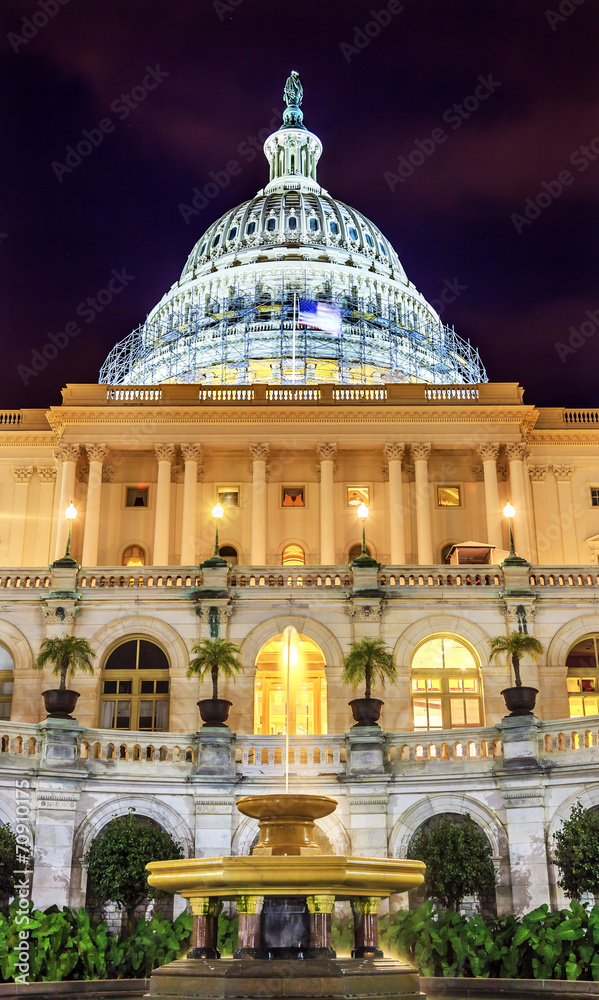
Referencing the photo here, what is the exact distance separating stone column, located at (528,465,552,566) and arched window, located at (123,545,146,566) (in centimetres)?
2657

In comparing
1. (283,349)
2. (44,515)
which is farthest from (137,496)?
(283,349)

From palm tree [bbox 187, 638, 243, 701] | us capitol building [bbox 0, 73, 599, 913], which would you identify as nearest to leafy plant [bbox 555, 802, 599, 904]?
us capitol building [bbox 0, 73, 599, 913]

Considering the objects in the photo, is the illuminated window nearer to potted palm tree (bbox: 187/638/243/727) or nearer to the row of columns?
the row of columns

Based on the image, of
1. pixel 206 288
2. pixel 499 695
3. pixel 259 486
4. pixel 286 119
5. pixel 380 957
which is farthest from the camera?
pixel 286 119

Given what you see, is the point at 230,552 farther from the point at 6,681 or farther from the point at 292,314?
the point at 292,314

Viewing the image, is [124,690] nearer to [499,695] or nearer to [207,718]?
[207,718]

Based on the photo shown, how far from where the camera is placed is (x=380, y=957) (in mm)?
22219

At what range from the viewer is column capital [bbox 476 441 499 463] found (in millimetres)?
79000

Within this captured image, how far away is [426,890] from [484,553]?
28.4m

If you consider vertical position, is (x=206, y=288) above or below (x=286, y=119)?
below

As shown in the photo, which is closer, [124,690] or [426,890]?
[426,890]

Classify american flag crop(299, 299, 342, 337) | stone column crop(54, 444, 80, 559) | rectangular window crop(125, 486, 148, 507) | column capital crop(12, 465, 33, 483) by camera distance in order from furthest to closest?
american flag crop(299, 299, 342, 337) < column capital crop(12, 465, 33, 483) < rectangular window crop(125, 486, 148, 507) < stone column crop(54, 444, 80, 559)

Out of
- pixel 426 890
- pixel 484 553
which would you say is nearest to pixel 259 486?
pixel 484 553

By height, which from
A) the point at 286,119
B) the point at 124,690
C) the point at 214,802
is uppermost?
the point at 286,119
